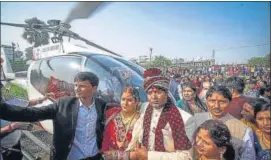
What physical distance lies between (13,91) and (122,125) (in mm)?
1012

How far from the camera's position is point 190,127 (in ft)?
6.04

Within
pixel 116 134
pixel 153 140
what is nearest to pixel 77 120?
pixel 116 134

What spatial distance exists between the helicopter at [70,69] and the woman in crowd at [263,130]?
36.3 inches

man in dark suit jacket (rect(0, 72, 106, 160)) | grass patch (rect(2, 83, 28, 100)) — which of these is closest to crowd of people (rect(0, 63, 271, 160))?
man in dark suit jacket (rect(0, 72, 106, 160))

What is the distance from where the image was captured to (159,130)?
1.81 m

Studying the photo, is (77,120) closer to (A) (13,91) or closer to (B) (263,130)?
(A) (13,91)

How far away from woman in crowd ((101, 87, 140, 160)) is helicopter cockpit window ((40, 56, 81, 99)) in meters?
0.57

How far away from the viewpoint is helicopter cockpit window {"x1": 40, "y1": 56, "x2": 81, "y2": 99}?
2.37m

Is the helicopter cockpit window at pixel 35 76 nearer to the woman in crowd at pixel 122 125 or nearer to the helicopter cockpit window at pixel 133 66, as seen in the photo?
the helicopter cockpit window at pixel 133 66

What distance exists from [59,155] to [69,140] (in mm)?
148

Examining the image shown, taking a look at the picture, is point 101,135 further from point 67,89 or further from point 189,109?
point 189,109

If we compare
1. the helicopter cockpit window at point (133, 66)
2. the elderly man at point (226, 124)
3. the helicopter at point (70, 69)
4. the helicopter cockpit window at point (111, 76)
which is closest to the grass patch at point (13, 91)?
the helicopter at point (70, 69)

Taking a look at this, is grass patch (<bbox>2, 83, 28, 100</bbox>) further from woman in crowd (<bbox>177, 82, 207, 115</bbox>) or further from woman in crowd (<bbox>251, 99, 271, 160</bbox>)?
woman in crowd (<bbox>251, 99, 271, 160</bbox>)

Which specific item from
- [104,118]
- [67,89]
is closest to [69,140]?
[104,118]
